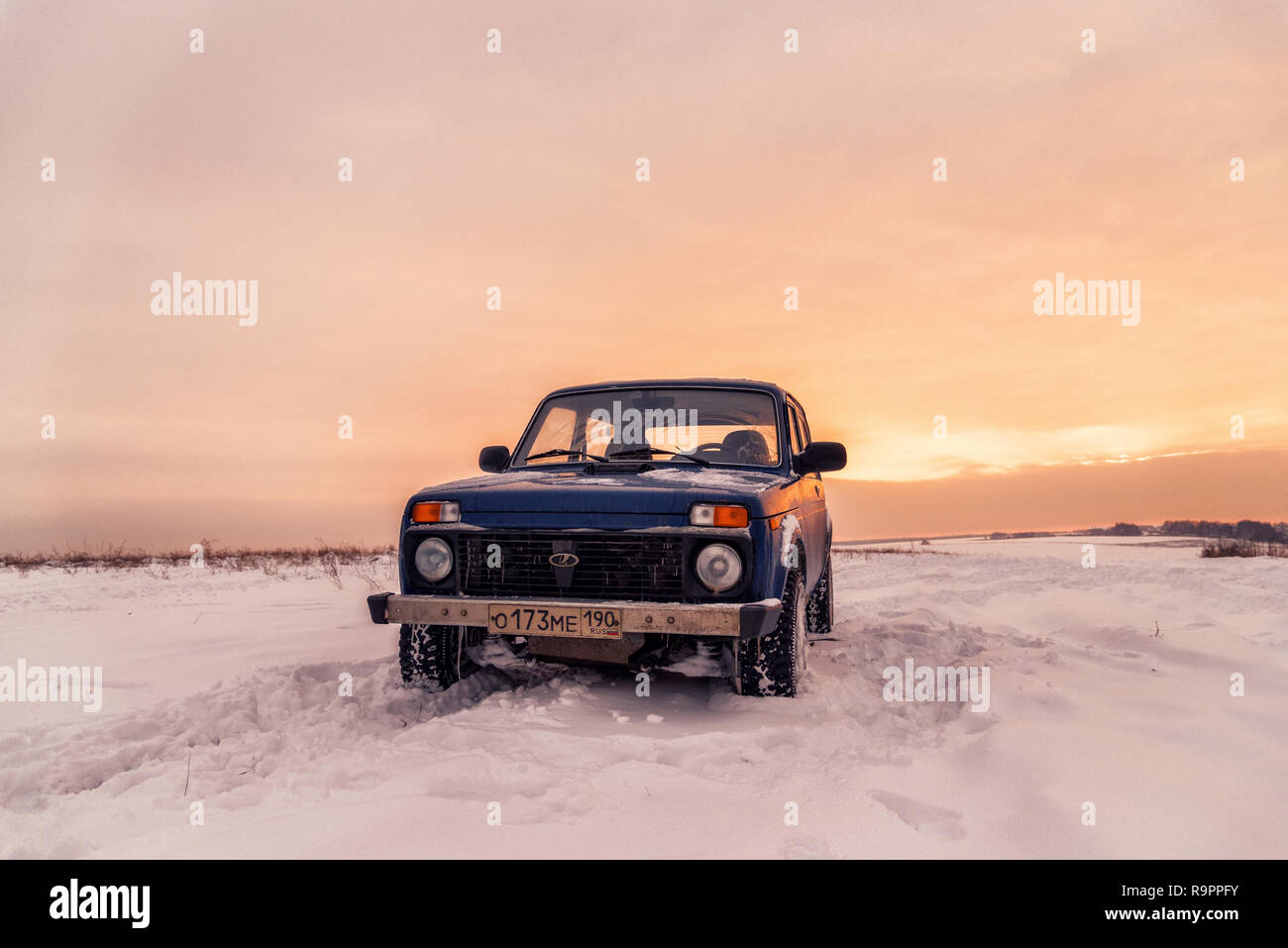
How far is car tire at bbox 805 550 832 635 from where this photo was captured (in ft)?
21.8

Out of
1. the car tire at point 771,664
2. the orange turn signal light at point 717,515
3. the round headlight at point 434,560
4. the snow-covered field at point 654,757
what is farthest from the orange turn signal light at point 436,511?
the car tire at point 771,664

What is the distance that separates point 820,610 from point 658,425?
8.31 feet

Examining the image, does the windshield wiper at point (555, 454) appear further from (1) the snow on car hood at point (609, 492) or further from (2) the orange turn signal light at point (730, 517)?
(2) the orange turn signal light at point (730, 517)

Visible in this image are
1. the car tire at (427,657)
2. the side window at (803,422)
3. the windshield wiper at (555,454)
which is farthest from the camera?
the side window at (803,422)

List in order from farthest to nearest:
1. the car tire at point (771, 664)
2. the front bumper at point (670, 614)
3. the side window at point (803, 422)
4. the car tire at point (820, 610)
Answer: the car tire at point (820, 610) → the side window at point (803, 422) → the car tire at point (771, 664) → the front bumper at point (670, 614)

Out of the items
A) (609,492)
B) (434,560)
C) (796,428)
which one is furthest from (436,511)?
(796,428)

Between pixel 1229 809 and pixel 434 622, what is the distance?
3338 mm

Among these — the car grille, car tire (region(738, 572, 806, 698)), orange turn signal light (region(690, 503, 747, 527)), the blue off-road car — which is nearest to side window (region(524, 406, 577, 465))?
the blue off-road car

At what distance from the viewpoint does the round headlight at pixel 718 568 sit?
3.79 metres

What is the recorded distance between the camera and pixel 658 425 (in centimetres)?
530

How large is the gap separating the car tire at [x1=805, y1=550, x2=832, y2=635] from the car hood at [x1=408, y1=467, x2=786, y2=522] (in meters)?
2.45

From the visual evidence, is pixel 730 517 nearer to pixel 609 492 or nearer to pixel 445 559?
pixel 609 492

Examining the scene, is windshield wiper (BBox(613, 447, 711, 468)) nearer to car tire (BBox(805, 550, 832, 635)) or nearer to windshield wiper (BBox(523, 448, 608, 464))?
windshield wiper (BBox(523, 448, 608, 464))

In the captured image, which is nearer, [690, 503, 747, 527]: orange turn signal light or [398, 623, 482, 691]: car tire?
[690, 503, 747, 527]: orange turn signal light
